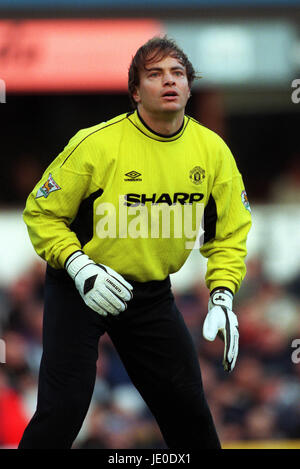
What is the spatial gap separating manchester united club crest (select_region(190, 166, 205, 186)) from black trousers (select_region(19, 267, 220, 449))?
48 centimetres

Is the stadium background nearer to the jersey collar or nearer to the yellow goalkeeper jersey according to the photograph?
the yellow goalkeeper jersey

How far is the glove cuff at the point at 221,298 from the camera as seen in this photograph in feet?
12.8

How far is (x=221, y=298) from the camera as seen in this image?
391cm

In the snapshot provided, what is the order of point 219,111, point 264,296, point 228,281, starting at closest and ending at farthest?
point 228,281
point 264,296
point 219,111

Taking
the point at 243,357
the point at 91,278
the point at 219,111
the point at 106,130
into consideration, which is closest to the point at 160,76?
the point at 106,130

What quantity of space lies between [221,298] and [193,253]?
15.5 feet

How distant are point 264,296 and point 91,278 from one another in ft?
16.7

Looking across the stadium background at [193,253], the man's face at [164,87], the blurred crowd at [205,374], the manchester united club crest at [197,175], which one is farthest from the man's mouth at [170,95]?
the blurred crowd at [205,374]

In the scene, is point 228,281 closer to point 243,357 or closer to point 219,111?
point 243,357

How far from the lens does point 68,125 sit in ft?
31.6

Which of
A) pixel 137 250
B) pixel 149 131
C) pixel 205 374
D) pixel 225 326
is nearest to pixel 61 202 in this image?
pixel 137 250

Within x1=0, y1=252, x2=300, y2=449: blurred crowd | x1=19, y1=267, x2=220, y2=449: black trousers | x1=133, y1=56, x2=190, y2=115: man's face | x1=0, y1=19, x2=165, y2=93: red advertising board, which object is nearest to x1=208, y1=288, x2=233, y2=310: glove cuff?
x1=19, y1=267, x2=220, y2=449: black trousers

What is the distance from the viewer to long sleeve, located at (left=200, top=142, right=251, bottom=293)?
3.94m

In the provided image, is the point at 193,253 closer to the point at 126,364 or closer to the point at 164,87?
the point at 126,364
